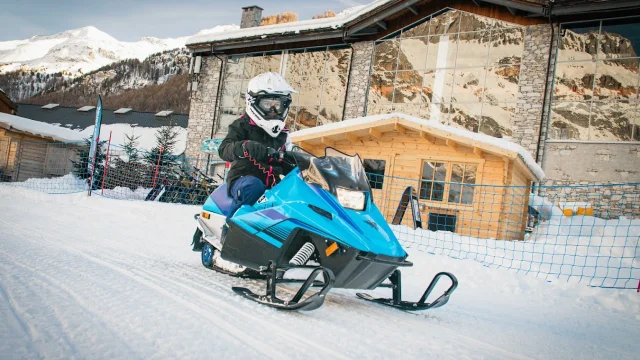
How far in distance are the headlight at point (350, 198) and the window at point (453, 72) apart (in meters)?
12.7

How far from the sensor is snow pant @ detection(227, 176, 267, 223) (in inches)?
159

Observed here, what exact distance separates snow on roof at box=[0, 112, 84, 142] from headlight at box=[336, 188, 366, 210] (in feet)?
77.5

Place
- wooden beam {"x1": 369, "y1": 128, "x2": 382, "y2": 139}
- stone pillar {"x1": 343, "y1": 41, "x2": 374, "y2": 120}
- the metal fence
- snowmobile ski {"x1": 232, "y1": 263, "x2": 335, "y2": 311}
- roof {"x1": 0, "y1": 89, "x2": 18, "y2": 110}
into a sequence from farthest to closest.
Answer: roof {"x1": 0, "y1": 89, "x2": 18, "y2": 110}
stone pillar {"x1": 343, "y1": 41, "x2": 374, "y2": 120}
wooden beam {"x1": 369, "y1": 128, "x2": 382, "y2": 139}
the metal fence
snowmobile ski {"x1": 232, "y1": 263, "x2": 335, "y2": 311}

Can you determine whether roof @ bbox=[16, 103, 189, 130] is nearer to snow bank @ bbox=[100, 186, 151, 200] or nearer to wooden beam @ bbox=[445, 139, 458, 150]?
snow bank @ bbox=[100, 186, 151, 200]

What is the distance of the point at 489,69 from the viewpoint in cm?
1528

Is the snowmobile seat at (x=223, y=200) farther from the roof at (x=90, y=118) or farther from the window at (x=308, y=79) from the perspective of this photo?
the roof at (x=90, y=118)

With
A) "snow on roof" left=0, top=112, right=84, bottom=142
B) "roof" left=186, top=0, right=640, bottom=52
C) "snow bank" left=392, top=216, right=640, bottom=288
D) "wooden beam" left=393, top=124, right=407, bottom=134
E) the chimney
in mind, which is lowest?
"snow bank" left=392, top=216, right=640, bottom=288

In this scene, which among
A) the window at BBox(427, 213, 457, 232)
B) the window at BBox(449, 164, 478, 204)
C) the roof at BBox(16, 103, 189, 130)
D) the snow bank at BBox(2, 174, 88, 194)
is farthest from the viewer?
the roof at BBox(16, 103, 189, 130)

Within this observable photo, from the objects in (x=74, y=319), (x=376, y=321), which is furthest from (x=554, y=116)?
(x=74, y=319)

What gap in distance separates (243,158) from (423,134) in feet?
24.8

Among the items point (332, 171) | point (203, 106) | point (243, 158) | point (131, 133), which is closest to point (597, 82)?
point (243, 158)

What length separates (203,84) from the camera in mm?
21953

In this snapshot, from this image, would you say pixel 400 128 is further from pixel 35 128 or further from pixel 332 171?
pixel 35 128

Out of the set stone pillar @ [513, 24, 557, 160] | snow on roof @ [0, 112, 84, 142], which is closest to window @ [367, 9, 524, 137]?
stone pillar @ [513, 24, 557, 160]
